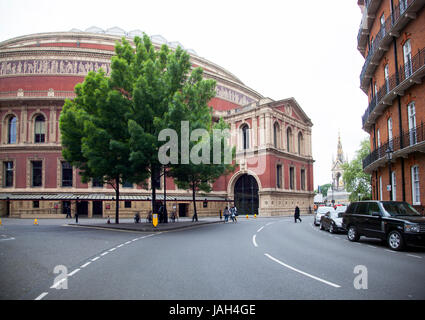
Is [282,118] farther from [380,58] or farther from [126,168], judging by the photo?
[126,168]

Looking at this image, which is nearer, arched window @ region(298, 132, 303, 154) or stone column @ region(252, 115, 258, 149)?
stone column @ region(252, 115, 258, 149)

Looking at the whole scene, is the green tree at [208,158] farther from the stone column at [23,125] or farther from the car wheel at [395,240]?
the stone column at [23,125]

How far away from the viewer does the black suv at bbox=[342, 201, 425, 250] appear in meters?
11.9

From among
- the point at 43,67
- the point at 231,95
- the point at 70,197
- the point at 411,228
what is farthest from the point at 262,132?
the point at 411,228

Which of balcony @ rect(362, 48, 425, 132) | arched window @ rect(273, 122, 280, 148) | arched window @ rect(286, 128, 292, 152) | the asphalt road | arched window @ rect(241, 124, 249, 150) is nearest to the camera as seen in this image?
the asphalt road

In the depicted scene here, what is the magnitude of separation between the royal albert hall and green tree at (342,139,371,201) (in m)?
12.7

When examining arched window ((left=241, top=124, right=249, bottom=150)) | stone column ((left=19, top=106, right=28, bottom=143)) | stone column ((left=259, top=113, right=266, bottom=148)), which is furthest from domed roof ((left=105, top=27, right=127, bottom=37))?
stone column ((left=259, top=113, right=266, bottom=148))

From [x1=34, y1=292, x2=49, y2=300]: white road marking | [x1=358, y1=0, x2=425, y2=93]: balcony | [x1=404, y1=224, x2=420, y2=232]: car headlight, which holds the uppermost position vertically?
[x1=358, y1=0, x2=425, y2=93]: balcony

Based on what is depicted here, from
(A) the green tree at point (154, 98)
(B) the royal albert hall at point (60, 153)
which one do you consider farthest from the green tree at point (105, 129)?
(B) the royal albert hall at point (60, 153)

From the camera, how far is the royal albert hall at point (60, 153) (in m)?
42.0

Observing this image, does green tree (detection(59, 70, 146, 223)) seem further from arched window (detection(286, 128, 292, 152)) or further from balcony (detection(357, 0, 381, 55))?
arched window (detection(286, 128, 292, 152))

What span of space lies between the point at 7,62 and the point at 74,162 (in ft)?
94.2

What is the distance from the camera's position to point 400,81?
20.4 metres

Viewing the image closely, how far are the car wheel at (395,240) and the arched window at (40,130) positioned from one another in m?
42.5
